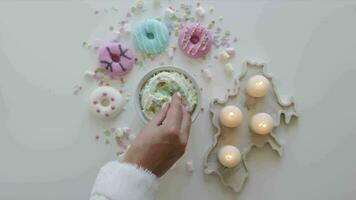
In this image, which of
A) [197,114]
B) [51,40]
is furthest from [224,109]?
[51,40]

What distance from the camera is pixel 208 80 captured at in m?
0.93

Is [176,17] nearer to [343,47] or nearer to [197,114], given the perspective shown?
[197,114]

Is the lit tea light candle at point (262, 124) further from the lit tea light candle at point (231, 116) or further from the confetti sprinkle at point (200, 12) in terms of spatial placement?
the confetti sprinkle at point (200, 12)

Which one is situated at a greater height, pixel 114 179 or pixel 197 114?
pixel 197 114

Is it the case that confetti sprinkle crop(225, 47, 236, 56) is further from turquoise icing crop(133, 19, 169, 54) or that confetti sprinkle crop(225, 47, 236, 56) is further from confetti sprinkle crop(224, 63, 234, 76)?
turquoise icing crop(133, 19, 169, 54)

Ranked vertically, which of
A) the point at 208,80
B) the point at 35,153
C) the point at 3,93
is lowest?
the point at 35,153

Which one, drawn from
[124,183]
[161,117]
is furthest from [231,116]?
[124,183]

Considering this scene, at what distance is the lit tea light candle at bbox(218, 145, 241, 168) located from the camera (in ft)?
2.89

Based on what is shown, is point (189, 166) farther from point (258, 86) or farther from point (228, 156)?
point (258, 86)

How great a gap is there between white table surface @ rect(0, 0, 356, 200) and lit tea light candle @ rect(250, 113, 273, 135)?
0.05 metres

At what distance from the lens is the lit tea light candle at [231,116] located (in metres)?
0.89

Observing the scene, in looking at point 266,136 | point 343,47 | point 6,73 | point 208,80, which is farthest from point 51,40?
point 343,47

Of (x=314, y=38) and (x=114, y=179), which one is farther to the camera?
(x=314, y=38)

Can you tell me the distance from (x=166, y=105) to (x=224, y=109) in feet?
0.48
